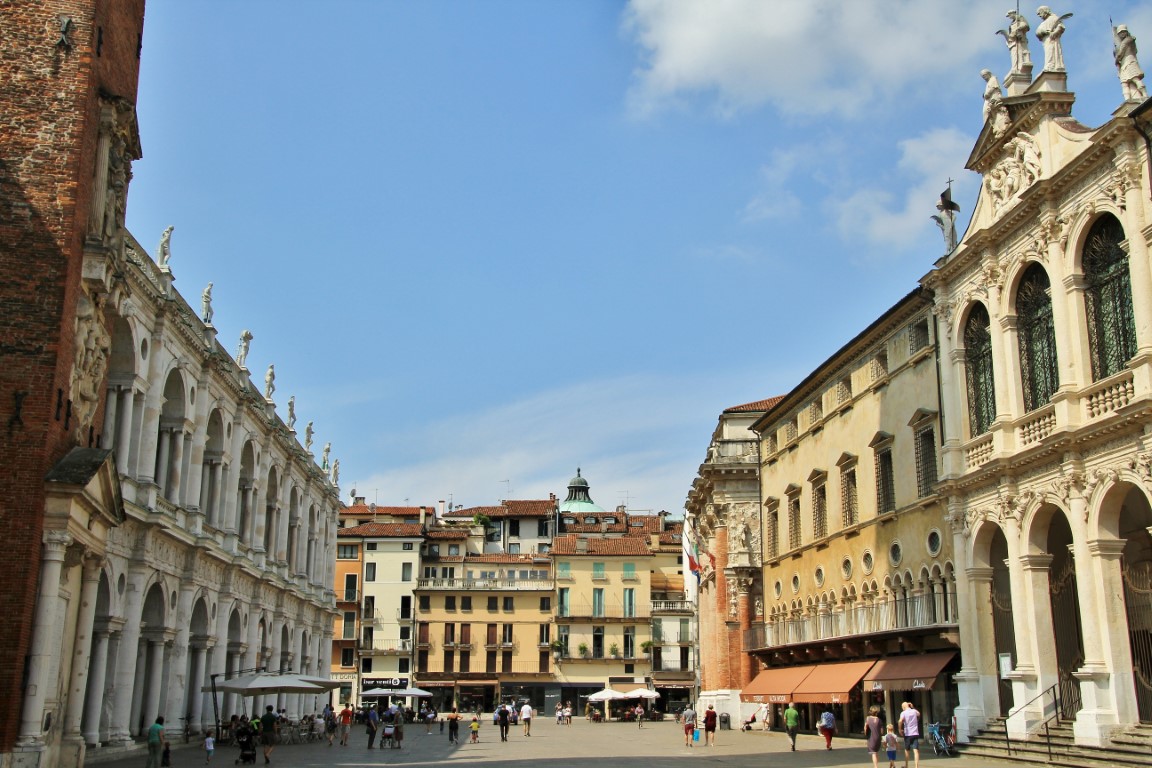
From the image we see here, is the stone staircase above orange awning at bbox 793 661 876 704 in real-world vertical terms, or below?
below

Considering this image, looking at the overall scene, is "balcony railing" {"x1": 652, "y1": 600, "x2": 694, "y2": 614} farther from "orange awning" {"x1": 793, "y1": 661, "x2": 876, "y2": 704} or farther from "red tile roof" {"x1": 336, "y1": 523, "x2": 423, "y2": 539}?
"orange awning" {"x1": 793, "y1": 661, "x2": 876, "y2": 704}

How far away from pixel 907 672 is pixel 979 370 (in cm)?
867

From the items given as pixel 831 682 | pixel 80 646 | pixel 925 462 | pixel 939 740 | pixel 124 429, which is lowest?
pixel 939 740

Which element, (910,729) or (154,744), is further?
(154,744)

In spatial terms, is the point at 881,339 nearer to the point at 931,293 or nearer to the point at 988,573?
the point at 931,293

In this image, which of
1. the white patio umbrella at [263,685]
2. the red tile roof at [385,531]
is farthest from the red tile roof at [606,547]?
the white patio umbrella at [263,685]

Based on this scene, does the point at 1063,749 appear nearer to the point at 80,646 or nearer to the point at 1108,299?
the point at 1108,299

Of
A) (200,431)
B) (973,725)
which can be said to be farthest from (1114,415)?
(200,431)

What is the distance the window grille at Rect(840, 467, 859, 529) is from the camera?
38.7m

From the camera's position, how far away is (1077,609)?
86.2 feet

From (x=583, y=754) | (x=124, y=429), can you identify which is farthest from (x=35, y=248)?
(x=583, y=754)

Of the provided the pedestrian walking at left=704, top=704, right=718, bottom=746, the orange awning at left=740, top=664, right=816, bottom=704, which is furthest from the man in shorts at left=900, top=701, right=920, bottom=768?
the orange awning at left=740, top=664, right=816, bottom=704

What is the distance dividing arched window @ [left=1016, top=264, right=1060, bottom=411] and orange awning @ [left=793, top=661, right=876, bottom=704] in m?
11.8

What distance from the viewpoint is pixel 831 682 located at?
119 feet
